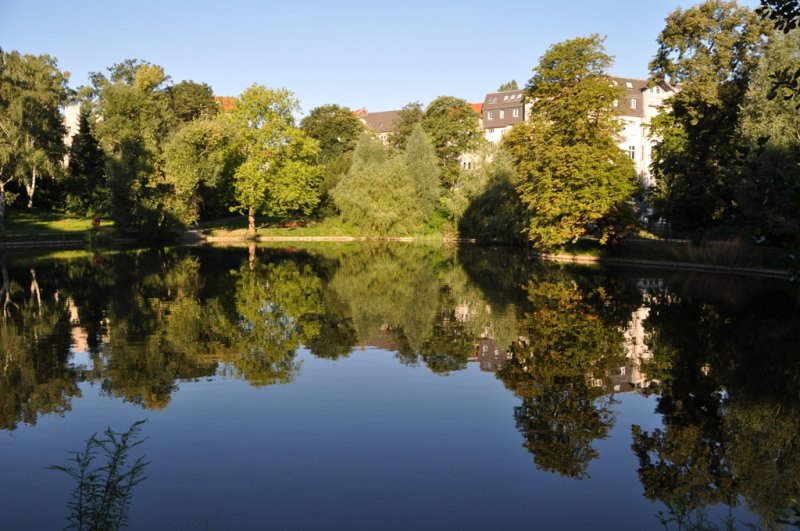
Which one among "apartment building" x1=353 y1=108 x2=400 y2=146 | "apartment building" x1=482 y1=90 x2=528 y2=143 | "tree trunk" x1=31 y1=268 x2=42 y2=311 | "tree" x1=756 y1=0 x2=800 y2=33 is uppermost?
"apartment building" x1=353 y1=108 x2=400 y2=146

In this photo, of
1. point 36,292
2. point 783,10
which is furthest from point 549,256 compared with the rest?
point 783,10

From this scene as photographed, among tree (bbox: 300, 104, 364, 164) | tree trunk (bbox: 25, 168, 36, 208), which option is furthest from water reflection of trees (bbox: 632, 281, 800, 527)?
tree (bbox: 300, 104, 364, 164)

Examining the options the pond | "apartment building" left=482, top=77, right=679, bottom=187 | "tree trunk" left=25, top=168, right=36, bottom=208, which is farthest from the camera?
"apartment building" left=482, top=77, right=679, bottom=187

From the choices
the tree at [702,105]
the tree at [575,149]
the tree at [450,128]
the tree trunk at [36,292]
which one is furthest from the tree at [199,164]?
the tree at [702,105]

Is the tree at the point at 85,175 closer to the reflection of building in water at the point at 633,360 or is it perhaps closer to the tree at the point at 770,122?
the tree at the point at 770,122

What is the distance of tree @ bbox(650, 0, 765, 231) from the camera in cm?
4312

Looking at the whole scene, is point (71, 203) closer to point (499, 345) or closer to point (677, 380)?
point (499, 345)

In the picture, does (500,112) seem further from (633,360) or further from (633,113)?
(633,360)

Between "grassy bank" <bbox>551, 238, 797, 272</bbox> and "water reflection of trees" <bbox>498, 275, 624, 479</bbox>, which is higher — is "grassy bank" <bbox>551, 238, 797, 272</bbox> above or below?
above

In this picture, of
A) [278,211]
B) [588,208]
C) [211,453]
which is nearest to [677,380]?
[211,453]

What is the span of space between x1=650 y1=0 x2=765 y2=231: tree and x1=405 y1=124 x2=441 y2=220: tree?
86.4 feet

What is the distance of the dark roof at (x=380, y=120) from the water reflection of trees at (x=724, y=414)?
11949 cm

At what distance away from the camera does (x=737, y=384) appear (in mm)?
15227

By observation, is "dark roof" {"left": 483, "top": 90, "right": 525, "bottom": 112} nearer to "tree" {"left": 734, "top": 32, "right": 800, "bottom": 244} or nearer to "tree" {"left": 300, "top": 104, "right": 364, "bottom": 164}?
"tree" {"left": 300, "top": 104, "right": 364, "bottom": 164}
